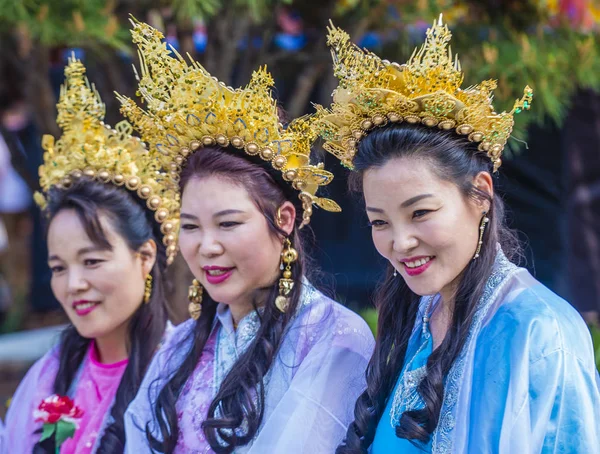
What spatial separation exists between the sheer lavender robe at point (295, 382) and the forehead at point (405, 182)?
505mm

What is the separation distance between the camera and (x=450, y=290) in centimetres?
212

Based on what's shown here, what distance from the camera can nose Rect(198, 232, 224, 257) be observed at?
236cm

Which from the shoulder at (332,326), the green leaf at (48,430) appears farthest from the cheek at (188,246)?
the green leaf at (48,430)

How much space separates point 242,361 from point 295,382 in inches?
8.6

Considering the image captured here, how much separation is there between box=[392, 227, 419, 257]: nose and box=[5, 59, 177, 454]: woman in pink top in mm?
1244

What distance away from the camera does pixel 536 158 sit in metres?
5.55

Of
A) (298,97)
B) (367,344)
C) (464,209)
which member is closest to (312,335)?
(367,344)

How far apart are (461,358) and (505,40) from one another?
85.8 inches

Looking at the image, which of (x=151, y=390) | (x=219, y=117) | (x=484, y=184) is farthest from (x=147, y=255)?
(x=484, y=184)

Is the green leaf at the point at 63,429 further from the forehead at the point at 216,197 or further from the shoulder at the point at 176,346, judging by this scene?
the forehead at the point at 216,197

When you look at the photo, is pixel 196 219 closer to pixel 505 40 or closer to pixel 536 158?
pixel 505 40

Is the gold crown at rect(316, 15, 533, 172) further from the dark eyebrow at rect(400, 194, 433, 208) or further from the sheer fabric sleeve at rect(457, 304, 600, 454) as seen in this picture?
the sheer fabric sleeve at rect(457, 304, 600, 454)

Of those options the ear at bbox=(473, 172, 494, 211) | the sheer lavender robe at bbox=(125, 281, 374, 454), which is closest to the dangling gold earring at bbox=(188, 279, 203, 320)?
the sheer lavender robe at bbox=(125, 281, 374, 454)

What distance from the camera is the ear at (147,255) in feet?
9.77
